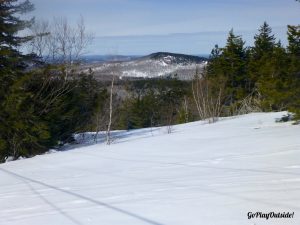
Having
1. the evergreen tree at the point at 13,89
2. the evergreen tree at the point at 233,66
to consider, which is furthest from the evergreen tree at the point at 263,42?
the evergreen tree at the point at 13,89

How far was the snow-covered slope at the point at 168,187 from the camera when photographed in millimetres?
4875

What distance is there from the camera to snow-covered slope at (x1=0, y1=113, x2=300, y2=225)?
4875 millimetres

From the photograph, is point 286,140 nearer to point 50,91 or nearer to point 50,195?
point 50,195

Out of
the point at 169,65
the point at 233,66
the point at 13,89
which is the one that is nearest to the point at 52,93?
the point at 13,89

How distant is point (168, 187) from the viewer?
21.5ft

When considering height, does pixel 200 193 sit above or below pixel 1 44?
below

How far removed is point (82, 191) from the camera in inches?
276

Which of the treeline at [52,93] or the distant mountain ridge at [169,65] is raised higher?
the distant mountain ridge at [169,65]

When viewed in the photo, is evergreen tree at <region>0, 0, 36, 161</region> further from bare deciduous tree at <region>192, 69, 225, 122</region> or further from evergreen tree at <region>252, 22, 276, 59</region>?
evergreen tree at <region>252, 22, 276, 59</region>

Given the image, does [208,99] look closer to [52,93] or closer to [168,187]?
[52,93]

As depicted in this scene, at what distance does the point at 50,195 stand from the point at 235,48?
35.3 m

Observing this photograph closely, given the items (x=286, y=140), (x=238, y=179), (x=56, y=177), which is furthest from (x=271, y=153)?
(x=56, y=177)

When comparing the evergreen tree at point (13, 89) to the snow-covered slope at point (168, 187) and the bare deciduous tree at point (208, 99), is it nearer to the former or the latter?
the snow-covered slope at point (168, 187)

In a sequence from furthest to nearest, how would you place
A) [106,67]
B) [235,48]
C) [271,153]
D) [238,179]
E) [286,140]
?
1. [235,48]
2. [106,67]
3. [286,140]
4. [271,153]
5. [238,179]
